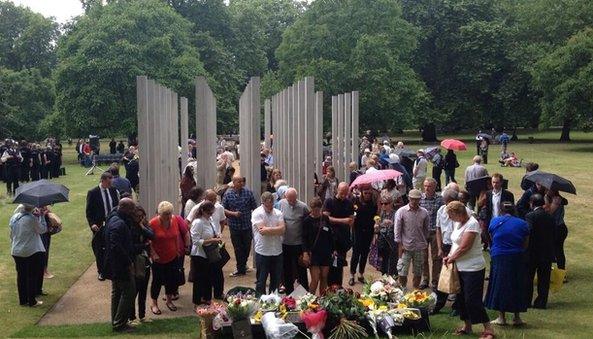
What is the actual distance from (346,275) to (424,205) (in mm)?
2029

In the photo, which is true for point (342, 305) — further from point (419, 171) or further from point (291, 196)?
point (419, 171)

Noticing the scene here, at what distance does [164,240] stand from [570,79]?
40.1 meters

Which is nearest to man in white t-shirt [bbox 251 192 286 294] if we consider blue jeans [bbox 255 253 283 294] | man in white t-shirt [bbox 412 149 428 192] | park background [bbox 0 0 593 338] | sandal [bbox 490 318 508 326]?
blue jeans [bbox 255 253 283 294]

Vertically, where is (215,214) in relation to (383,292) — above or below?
above

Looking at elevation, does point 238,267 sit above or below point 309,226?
below

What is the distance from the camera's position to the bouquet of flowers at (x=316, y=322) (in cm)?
864

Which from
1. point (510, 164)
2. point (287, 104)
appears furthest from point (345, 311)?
point (510, 164)

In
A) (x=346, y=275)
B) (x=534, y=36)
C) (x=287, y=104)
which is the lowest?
(x=346, y=275)

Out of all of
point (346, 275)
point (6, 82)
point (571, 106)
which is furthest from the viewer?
point (6, 82)

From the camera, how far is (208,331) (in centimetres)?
886

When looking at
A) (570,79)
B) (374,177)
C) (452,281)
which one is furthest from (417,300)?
(570,79)

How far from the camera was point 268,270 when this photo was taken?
10664 mm

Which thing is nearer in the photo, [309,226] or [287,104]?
[309,226]

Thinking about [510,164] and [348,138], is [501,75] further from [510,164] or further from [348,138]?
[348,138]
